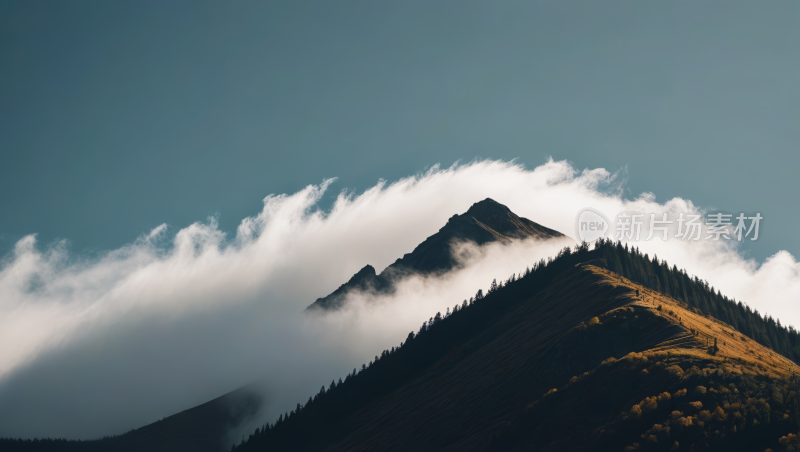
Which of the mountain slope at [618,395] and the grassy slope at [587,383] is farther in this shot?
the grassy slope at [587,383]

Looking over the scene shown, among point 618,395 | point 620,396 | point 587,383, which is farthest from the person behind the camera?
point 587,383

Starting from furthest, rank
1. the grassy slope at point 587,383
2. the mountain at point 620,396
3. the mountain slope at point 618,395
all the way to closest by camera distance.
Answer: the grassy slope at point 587,383, the mountain slope at point 618,395, the mountain at point 620,396

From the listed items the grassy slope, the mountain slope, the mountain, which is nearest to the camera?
the mountain

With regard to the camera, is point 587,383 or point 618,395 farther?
point 587,383

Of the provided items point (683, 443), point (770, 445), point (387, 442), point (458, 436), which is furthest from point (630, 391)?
point (387, 442)

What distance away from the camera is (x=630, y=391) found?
404ft

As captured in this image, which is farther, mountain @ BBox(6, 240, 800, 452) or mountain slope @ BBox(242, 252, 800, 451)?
mountain slope @ BBox(242, 252, 800, 451)

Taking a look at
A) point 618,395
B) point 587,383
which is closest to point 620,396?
point 618,395

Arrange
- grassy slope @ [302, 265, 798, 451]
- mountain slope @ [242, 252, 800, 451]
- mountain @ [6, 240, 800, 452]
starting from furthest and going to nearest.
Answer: grassy slope @ [302, 265, 798, 451], mountain slope @ [242, 252, 800, 451], mountain @ [6, 240, 800, 452]

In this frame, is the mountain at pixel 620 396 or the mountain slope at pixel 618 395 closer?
the mountain at pixel 620 396

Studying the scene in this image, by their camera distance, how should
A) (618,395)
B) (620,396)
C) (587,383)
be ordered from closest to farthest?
(620,396) → (618,395) → (587,383)

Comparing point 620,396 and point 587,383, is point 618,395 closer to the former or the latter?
point 620,396

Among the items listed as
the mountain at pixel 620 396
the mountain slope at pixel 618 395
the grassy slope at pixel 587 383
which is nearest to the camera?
the mountain at pixel 620 396

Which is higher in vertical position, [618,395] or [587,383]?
[587,383]
